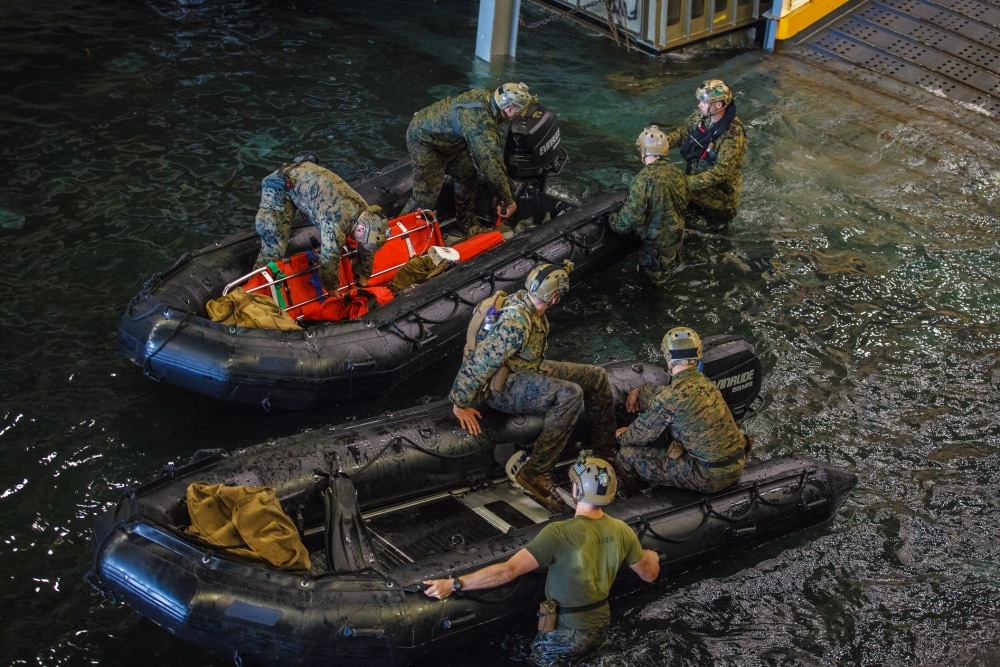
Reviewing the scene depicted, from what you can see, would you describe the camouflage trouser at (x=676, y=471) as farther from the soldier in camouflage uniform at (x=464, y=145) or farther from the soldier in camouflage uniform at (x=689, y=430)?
the soldier in camouflage uniform at (x=464, y=145)

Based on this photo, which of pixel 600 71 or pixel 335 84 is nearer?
pixel 335 84

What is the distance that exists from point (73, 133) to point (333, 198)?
12.9 feet

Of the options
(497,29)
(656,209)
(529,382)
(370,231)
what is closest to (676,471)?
(529,382)

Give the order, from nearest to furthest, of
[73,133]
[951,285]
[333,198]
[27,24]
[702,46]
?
Answer: [333,198]
[951,285]
[73,133]
[27,24]
[702,46]

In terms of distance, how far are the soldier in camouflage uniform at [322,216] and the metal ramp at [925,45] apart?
700 cm

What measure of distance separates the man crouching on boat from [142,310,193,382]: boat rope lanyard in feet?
7.59

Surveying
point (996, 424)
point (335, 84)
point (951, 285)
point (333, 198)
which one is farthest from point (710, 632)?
point (335, 84)

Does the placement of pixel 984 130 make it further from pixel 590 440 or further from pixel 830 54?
pixel 590 440

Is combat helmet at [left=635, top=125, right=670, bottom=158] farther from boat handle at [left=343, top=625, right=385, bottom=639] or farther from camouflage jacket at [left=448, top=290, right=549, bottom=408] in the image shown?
boat handle at [left=343, top=625, right=385, bottom=639]

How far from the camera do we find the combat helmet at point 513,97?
7.17m

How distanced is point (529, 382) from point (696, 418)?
2.94 ft

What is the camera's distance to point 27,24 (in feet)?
36.6

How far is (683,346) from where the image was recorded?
534cm

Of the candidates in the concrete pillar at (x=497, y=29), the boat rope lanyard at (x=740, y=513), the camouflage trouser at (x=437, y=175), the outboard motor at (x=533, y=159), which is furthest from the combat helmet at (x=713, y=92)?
the concrete pillar at (x=497, y=29)
